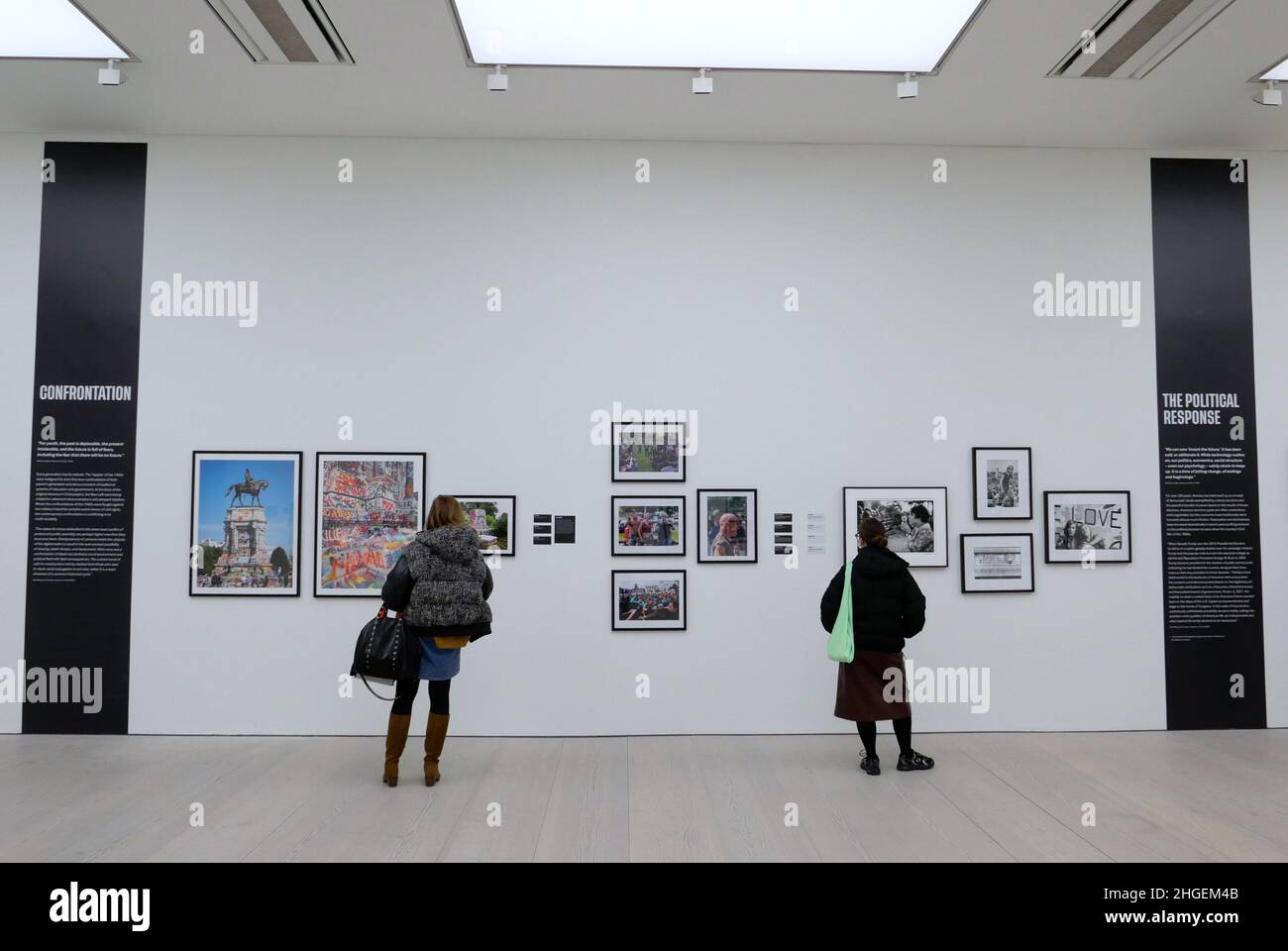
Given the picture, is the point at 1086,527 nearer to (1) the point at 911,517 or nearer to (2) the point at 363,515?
(1) the point at 911,517

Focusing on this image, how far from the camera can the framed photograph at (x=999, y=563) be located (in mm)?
6863

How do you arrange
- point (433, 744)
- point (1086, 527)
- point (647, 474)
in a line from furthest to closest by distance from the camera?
point (1086, 527) → point (647, 474) → point (433, 744)

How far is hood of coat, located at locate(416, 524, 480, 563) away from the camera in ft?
17.5

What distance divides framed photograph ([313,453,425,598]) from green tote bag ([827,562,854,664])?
3.25 meters

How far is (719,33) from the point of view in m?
5.55

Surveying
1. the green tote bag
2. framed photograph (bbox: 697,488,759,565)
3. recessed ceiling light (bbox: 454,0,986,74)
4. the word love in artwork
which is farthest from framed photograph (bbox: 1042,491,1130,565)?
the word love in artwork

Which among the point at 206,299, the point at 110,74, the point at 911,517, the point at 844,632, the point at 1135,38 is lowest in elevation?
the point at 844,632

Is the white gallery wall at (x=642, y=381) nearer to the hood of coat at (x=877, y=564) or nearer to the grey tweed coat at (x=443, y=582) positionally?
the hood of coat at (x=877, y=564)

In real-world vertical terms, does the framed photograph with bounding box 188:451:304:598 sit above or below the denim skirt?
above

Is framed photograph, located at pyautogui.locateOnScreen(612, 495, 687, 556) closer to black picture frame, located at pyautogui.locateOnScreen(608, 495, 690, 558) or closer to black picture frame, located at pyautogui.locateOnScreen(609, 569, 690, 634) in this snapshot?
black picture frame, located at pyautogui.locateOnScreen(608, 495, 690, 558)

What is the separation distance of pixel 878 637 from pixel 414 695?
3053 millimetres

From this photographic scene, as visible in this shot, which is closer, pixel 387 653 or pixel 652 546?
pixel 387 653

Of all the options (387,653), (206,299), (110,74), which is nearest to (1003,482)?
(387,653)
